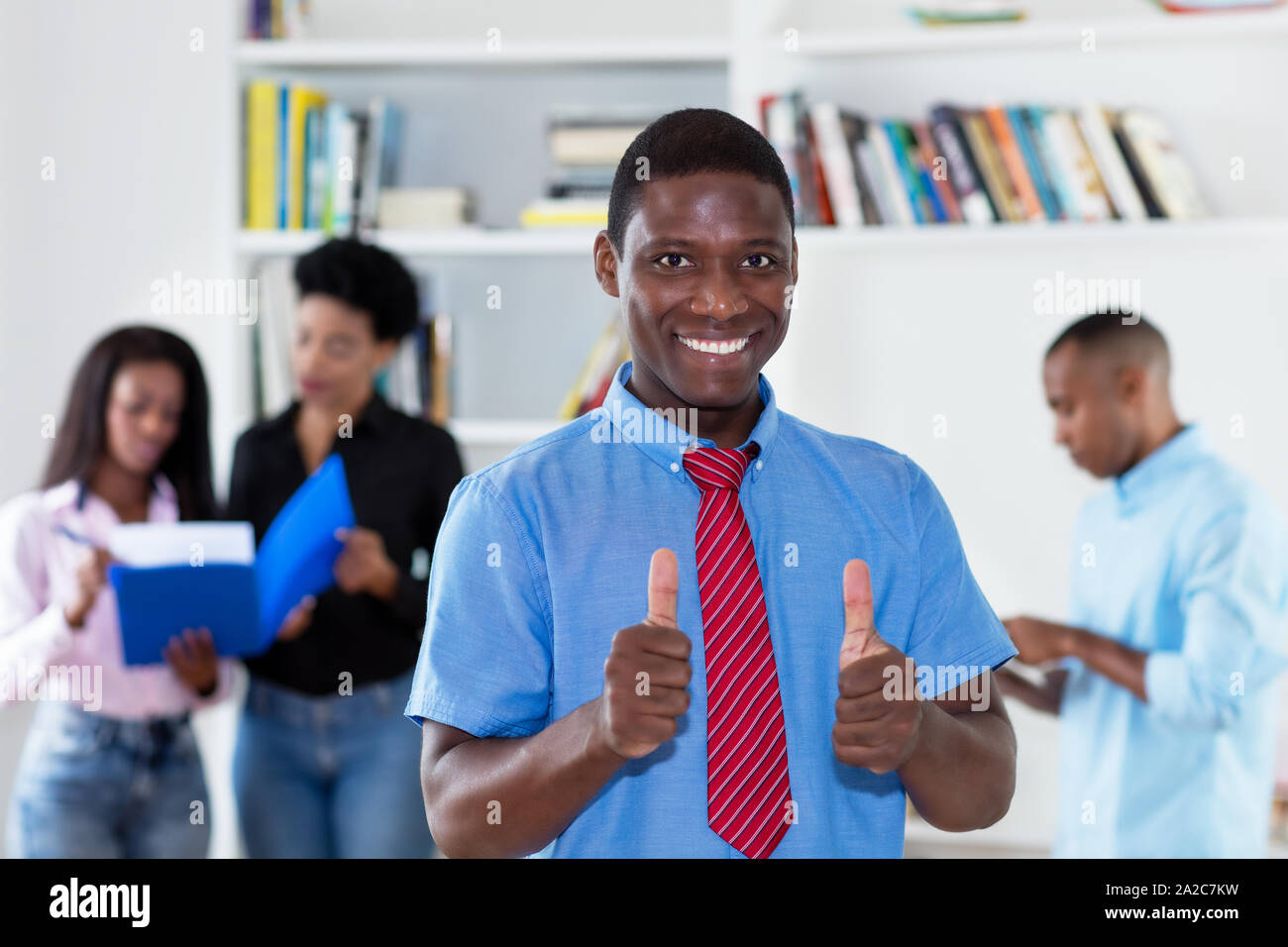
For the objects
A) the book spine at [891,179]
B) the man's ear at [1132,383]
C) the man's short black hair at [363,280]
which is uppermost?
the book spine at [891,179]

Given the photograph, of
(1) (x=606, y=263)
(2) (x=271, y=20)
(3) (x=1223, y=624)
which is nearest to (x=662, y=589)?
(1) (x=606, y=263)

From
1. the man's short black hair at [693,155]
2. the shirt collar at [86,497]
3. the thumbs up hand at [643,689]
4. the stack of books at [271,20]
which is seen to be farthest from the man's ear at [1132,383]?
the stack of books at [271,20]

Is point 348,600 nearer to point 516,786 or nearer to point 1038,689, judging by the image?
point 1038,689

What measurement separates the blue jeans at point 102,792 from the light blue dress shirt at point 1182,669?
146 centimetres

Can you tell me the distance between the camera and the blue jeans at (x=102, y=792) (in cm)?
192

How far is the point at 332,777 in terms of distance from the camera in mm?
2113

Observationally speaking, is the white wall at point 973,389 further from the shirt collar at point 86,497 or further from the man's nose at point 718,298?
the man's nose at point 718,298

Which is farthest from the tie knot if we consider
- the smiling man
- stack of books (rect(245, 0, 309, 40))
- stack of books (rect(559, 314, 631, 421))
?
stack of books (rect(245, 0, 309, 40))

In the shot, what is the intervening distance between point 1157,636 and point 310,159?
6.32 feet

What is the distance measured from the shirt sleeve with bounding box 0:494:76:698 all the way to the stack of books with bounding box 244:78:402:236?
910 mm

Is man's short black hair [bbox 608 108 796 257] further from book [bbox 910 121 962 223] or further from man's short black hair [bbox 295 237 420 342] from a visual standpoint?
book [bbox 910 121 962 223]

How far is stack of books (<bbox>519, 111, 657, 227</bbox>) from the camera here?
2.63 metres

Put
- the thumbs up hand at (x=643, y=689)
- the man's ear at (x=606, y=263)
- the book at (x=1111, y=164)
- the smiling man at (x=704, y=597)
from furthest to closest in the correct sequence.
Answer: the book at (x=1111, y=164), the man's ear at (x=606, y=263), the smiling man at (x=704, y=597), the thumbs up hand at (x=643, y=689)

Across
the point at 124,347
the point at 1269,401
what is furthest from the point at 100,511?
the point at 1269,401
